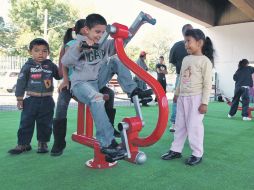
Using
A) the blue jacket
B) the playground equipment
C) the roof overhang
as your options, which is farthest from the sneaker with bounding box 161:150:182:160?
the roof overhang

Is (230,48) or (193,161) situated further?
(230,48)

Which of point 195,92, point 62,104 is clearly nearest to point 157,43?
point 195,92

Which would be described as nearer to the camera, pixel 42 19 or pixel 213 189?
pixel 213 189

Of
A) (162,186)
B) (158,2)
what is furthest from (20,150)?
(158,2)

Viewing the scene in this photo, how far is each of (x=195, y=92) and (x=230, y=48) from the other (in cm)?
1127

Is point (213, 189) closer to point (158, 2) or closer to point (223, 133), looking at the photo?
point (223, 133)

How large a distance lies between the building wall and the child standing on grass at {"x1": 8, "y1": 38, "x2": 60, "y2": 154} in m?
10.7

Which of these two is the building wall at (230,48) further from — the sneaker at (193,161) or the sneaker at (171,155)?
the sneaker at (193,161)

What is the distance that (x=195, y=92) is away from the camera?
113 inches

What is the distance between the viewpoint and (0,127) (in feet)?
15.0

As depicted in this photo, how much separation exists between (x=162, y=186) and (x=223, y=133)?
8.66ft

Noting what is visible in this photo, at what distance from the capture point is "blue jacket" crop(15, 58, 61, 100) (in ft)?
10.3

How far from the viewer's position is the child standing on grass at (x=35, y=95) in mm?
3154

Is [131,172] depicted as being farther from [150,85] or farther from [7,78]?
[7,78]
